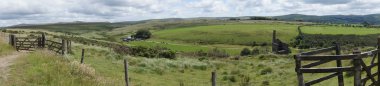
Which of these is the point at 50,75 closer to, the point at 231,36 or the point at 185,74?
the point at 185,74

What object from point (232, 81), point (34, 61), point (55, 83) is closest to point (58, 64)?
point (34, 61)

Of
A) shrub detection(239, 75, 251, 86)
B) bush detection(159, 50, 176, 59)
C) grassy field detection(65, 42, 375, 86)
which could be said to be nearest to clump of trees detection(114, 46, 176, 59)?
bush detection(159, 50, 176, 59)

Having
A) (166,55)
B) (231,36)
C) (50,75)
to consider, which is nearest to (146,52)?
(166,55)

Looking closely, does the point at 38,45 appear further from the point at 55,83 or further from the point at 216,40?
the point at 216,40

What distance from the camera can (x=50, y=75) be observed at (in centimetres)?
1861

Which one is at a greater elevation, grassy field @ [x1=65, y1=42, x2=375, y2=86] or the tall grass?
the tall grass

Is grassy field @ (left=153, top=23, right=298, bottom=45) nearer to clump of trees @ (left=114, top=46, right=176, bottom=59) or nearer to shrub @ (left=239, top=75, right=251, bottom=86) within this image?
clump of trees @ (left=114, top=46, right=176, bottom=59)

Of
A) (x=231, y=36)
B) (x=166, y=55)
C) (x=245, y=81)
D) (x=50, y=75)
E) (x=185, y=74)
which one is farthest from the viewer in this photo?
(x=231, y=36)

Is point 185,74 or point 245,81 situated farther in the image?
point 185,74

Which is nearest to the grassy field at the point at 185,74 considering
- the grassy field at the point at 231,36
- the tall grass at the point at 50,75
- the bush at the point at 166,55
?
the tall grass at the point at 50,75

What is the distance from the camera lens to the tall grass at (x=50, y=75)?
692 inches

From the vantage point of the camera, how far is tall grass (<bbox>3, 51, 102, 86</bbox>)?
17578 mm

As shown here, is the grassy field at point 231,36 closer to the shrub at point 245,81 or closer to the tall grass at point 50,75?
the shrub at point 245,81

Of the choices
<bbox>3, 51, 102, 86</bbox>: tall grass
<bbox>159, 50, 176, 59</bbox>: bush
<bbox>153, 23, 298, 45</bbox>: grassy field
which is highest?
<bbox>3, 51, 102, 86</bbox>: tall grass
